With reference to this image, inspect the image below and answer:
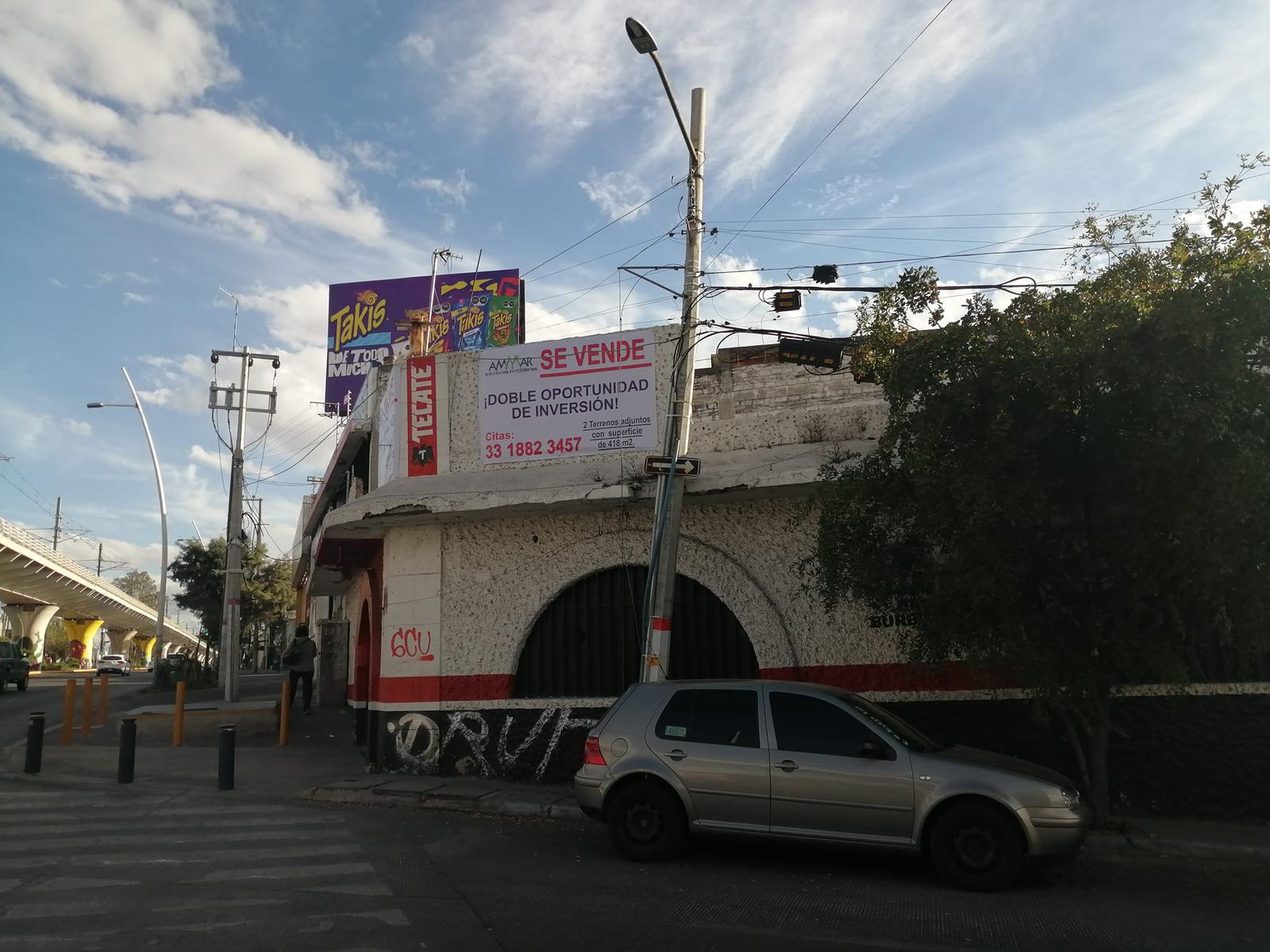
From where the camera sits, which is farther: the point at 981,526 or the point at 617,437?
the point at 617,437

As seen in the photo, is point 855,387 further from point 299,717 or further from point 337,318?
point 337,318

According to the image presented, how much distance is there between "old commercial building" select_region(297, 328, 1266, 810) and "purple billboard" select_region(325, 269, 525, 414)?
52.2 ft

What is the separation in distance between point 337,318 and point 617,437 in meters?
22.8

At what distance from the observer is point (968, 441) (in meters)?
7.67

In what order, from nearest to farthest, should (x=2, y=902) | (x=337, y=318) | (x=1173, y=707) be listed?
(x=2, y=902)
(x=1173, y=707)
(x=337, y=318)

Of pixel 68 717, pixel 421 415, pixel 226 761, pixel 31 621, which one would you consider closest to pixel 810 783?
pixel 226 761

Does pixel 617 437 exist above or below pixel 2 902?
above

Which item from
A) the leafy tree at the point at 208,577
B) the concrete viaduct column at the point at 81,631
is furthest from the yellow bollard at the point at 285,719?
the concrete viaduct column at the point at 81,631

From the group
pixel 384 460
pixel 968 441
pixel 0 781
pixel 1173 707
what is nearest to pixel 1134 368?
pixel 968 441

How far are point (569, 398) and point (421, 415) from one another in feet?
6.92

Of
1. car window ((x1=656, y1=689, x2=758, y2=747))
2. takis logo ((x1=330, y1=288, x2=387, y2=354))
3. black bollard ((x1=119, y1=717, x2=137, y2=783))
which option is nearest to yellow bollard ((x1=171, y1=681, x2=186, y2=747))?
black bollard ((x1=119, y1=717, x2=137, y2=783))

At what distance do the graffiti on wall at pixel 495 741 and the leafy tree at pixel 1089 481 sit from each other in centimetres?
418

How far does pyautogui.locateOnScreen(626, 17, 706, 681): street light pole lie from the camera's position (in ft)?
30.5

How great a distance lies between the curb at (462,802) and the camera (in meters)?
9.54
